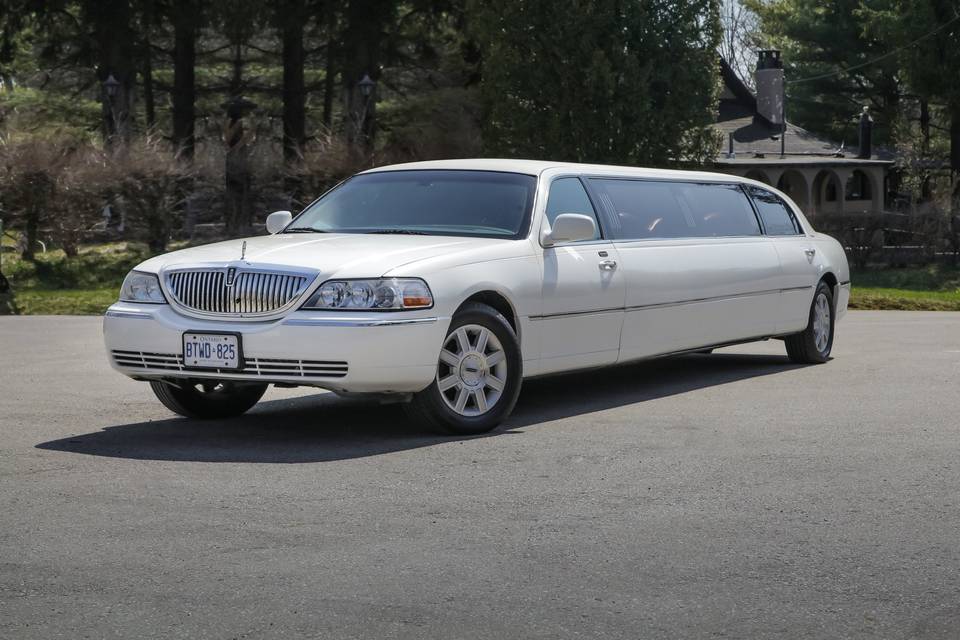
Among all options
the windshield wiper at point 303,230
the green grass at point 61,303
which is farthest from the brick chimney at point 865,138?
the windshield wiper at point 303,230

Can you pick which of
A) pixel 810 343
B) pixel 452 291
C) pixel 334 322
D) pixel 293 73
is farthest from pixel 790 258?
pixel 293 73

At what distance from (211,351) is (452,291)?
1.37 meters

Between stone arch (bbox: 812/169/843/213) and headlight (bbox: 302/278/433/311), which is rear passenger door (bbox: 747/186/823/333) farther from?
stone arch (bbox: 812/169/843/213)

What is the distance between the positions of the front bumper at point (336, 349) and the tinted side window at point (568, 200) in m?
1.68

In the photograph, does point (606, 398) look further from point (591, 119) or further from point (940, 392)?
point (591, 119)

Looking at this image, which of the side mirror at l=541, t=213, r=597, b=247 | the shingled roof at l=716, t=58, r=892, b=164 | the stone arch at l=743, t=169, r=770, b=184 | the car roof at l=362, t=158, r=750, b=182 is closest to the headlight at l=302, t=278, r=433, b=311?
the side mirror at l=541, t=213, r=597, b=247

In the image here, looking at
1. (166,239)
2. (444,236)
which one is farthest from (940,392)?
(166,239)

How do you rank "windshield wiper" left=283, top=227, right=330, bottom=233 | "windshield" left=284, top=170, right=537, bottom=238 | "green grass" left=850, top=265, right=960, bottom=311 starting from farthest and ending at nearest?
"green grass" left=850, top=265, right=960, bottom=311, "windshield wiper" left=283, top=227, right=330, bottom=233, "windshield" left=284, top=170, right=537, bottom=238

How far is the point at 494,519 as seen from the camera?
20.8 ft

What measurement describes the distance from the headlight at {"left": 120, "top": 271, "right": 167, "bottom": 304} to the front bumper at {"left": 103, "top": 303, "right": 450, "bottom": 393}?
318mm

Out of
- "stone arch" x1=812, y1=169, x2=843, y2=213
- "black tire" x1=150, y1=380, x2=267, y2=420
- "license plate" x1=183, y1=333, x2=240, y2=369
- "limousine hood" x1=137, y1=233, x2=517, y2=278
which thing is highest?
"stone arch" x1=812, y1=169, x2=843, y2=213

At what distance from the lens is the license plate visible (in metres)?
8.38

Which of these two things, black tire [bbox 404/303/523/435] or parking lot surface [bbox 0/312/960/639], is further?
black tire [bbox 404/303/523/435]

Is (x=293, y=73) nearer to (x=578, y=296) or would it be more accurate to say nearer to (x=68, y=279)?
(x=68, y=279)
